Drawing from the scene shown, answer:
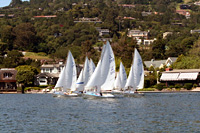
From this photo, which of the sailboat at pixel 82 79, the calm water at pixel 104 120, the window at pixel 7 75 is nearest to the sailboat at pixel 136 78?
the sailboat at pixel 82 79

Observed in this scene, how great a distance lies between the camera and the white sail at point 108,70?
79312 mm

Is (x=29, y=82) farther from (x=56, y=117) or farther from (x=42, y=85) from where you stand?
(x=56, y=117)

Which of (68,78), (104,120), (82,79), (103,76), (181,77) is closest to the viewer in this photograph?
(104,120)

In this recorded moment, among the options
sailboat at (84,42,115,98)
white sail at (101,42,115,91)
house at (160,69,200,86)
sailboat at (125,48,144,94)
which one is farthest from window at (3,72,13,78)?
white sail at (101,42,115,91)

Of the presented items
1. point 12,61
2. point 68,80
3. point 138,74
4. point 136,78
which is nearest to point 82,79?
point 68,80

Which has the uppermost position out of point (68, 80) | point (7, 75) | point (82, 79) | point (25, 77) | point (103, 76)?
point (103, 76)

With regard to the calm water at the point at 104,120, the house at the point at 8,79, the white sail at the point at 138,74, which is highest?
the white sail at the point at 138,74

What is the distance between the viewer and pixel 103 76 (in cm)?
7925

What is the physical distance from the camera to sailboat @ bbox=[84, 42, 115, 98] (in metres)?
78.9

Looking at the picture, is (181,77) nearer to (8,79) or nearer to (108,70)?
(108,70)

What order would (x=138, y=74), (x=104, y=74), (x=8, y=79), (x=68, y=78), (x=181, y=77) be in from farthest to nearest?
(x=8, y=79) → (x=181, y=77) → (x=68, y=78) → (x=138, y=74) → (x=104, y=74)

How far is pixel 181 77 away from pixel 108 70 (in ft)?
152

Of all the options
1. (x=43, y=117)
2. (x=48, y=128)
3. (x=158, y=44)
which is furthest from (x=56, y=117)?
(x=158, y=44)

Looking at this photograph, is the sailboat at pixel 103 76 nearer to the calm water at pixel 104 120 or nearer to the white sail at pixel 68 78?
the white sail at pixel 68 78
